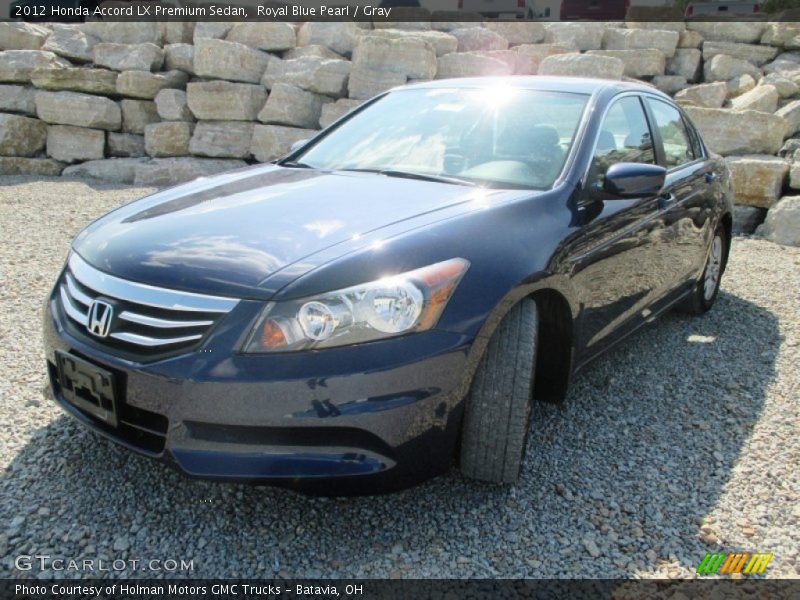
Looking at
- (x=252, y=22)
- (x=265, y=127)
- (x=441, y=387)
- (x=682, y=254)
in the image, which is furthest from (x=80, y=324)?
(x=252, y=22)

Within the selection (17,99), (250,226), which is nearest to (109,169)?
(17,99)

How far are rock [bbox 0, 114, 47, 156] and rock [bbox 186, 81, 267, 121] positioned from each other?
258 centimetres

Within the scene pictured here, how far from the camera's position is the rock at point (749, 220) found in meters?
7.67

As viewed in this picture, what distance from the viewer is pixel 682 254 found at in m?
3.86

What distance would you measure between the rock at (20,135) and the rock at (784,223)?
10.4 m

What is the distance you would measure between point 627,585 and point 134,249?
75.2 inches

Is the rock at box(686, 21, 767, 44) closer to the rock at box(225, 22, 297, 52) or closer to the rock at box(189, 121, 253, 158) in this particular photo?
the rock at box(225, 22, 297, 52)

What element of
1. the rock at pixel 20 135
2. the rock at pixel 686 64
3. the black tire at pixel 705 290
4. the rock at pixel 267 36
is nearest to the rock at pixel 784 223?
the black tire at pixel 705 290

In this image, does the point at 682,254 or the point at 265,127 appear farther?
the point at 265,127

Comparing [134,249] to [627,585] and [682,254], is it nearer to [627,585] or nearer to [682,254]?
[627,585]

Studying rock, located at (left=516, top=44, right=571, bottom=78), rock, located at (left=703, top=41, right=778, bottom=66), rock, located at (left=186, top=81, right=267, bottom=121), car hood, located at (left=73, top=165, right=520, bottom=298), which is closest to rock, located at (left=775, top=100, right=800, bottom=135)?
rock, located at (left=703, top=41, right=778, bottom=66)

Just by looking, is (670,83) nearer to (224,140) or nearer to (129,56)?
(224,140)

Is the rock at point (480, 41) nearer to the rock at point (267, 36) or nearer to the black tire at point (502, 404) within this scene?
the rock at point (267, 36)

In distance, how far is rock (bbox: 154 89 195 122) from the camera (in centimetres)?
1033
